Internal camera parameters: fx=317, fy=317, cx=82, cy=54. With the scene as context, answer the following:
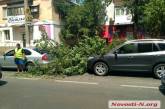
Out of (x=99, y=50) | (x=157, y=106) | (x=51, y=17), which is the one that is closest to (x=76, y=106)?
(x=157, y=106)

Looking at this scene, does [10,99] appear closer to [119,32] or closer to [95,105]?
[95,105]

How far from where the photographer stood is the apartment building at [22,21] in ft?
112

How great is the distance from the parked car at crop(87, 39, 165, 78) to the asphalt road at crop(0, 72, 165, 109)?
49 cm

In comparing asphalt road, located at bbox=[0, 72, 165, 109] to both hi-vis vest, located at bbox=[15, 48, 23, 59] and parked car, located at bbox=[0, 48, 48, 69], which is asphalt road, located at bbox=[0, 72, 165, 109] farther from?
parked car, located at bbox=[0, 48, 48, 69]

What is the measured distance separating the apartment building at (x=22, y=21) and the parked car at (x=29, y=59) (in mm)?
15136

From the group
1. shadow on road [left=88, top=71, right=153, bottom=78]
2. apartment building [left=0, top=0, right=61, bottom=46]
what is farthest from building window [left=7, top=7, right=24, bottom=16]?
shadow on road [left=88, top=71, right=153, bottom=78]

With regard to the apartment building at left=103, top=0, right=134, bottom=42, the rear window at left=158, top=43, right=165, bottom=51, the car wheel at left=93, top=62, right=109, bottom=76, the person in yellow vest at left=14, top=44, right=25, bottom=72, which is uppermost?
the apartment building at left=103, top=0, right=134, bottom=42

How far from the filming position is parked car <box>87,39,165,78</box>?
543 inches

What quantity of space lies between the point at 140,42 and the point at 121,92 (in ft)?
14.3

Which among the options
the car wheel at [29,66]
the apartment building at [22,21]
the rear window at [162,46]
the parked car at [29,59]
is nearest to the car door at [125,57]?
the rear window at [162,46]

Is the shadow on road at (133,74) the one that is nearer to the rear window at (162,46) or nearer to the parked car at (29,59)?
the rear window at (162,46)

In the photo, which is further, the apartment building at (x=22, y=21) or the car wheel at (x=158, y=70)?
the apartment building at (x=22, y=21)

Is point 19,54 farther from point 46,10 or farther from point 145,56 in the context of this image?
point 46,10

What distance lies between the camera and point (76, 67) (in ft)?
50.3
